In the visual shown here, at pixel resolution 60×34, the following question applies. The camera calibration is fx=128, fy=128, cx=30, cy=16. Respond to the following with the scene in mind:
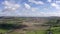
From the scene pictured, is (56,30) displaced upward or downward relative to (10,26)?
downward

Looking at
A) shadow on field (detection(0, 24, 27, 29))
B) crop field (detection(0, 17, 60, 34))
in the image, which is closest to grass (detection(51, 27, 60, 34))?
crop field (detection(0, 17, 60, 34))

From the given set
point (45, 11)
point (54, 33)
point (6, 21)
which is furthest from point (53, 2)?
point (6, 21)

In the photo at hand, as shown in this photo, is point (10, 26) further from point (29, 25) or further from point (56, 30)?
point (56, 30)

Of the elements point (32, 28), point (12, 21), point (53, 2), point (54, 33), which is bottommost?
point (54, 33)

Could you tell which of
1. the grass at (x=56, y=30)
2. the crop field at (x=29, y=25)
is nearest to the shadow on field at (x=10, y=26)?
the crop field at (x=29, y=25)

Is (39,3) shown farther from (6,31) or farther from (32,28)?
(6,31)

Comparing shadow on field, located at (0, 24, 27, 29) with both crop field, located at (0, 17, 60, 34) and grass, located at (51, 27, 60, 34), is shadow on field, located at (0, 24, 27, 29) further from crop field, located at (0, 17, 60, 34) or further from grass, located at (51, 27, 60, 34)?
grass, located at (51, 27, 60, 34)

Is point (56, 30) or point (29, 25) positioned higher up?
point (29, 25)

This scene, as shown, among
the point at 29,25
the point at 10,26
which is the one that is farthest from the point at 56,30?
the point at 10,26

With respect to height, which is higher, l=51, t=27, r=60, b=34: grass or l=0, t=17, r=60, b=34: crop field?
l=0, t=17, r=60, b=34: crop field
